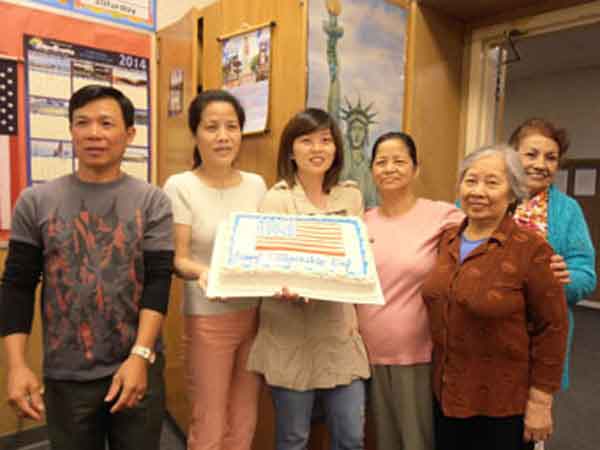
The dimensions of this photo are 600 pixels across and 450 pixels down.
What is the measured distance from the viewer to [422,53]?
7.47 feet

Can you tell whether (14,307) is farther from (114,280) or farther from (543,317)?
(543,317)

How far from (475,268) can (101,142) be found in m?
1.17

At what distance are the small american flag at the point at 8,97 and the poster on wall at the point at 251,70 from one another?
110 centimetres

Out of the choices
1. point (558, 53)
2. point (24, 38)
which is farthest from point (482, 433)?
point (558, 53)

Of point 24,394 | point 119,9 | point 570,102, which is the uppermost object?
point 570,102

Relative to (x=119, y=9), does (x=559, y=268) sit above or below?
below

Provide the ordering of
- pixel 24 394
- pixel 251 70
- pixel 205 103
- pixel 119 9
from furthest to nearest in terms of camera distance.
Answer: pixel 119 9
pixel 251 70
pixel 205 103
pixel 24 394

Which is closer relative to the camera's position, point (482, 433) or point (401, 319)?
point (482, 433)

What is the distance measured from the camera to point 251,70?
75.2 inches

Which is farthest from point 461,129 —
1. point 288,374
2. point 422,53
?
point 288,374

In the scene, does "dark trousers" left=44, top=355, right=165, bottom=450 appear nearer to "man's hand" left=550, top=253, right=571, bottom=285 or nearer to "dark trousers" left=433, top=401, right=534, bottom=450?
"dark trousers" left=433, top=401, right=534, bottom=450

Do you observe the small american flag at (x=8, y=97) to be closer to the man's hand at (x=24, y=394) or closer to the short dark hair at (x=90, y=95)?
the short dark hair at (x=90, y=95)

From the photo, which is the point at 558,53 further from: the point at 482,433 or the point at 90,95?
the point at 90,95

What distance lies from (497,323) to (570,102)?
20.1 ft
